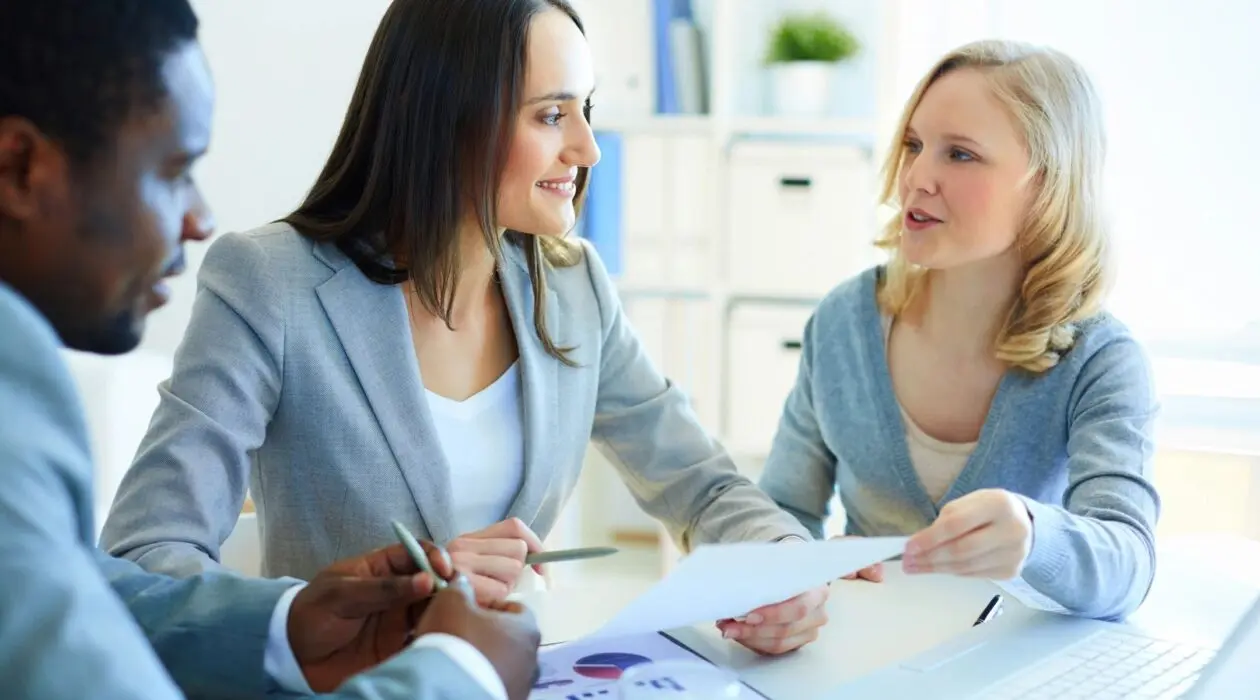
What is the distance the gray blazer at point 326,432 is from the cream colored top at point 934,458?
255 millimetres

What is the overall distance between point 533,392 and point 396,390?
172 millimetres

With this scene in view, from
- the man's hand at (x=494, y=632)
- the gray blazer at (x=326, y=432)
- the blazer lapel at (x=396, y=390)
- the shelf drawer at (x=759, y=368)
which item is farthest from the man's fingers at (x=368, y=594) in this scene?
the shelf drawer at (x=759, y=368)

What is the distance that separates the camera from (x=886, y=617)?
124 cm

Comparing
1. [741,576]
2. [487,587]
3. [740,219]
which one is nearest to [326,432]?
[487,587]

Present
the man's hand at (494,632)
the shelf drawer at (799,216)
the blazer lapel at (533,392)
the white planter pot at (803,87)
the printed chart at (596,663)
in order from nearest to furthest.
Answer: the man's hand at (494,632) < the printed chart at (596,663) < the blazer lapel at (533,392) < the shelf drawer at (799,216) < the white planter pot at (803,87)

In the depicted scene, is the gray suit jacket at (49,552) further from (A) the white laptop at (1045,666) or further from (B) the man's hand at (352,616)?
(A) the white laptop at (1045,666)

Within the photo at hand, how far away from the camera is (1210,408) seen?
8.73ft

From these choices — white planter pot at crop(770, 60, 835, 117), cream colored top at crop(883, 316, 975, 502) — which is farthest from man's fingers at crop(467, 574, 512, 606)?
white planter pot at crop(770, 60, 835, 117)

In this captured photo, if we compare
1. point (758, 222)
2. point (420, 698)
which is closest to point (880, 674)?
point (420, 698)

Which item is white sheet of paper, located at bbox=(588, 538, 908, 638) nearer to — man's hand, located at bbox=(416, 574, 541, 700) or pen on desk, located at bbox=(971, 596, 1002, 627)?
man's hand, located at bbox=(416, 574, 541, 700)

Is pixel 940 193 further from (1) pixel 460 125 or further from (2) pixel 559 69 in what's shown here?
(1) pixel 460 125

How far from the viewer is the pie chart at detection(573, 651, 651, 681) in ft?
3.37

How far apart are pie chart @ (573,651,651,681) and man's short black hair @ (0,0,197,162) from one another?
0.60 meters

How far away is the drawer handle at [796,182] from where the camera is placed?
8.94 feet
